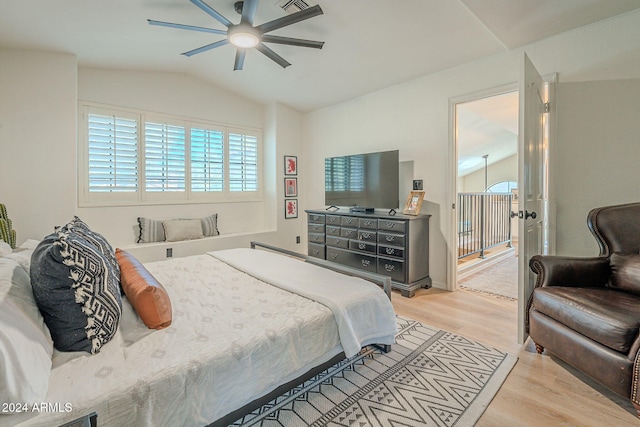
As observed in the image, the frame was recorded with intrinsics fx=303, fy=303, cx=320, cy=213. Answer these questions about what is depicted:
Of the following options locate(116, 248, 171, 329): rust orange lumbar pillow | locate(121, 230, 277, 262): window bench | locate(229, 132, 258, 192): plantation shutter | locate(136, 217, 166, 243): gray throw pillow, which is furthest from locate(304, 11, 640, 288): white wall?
locate(116, 248, 171, 329): rust orange lumbar pillow

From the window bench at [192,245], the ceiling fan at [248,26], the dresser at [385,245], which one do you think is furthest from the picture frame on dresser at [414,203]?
the window bench at [192,245]

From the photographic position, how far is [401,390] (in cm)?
180

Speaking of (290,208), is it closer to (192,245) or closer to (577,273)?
(192,245)

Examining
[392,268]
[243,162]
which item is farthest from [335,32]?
[243,162]

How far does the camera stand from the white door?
7.39ft

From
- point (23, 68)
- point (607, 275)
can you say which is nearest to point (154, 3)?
point (23, 68)

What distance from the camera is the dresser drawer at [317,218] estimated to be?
4.49m

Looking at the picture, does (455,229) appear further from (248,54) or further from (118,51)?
(118,51)

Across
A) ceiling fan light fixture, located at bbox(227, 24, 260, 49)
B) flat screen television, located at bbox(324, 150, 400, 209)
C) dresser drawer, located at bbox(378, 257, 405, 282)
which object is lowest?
dresser drawer, located at bbox(378, 257, 405, 282)

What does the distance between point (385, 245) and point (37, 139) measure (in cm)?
400

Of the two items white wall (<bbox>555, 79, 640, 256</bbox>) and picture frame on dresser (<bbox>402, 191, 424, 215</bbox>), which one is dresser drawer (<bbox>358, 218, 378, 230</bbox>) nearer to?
picture frame on dresser (<bbox>402, 191, 424, 215</bbox>)

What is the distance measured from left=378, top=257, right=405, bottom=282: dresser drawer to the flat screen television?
676mm

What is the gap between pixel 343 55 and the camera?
11.6 ft

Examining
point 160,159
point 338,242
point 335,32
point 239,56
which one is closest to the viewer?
point 239,56
